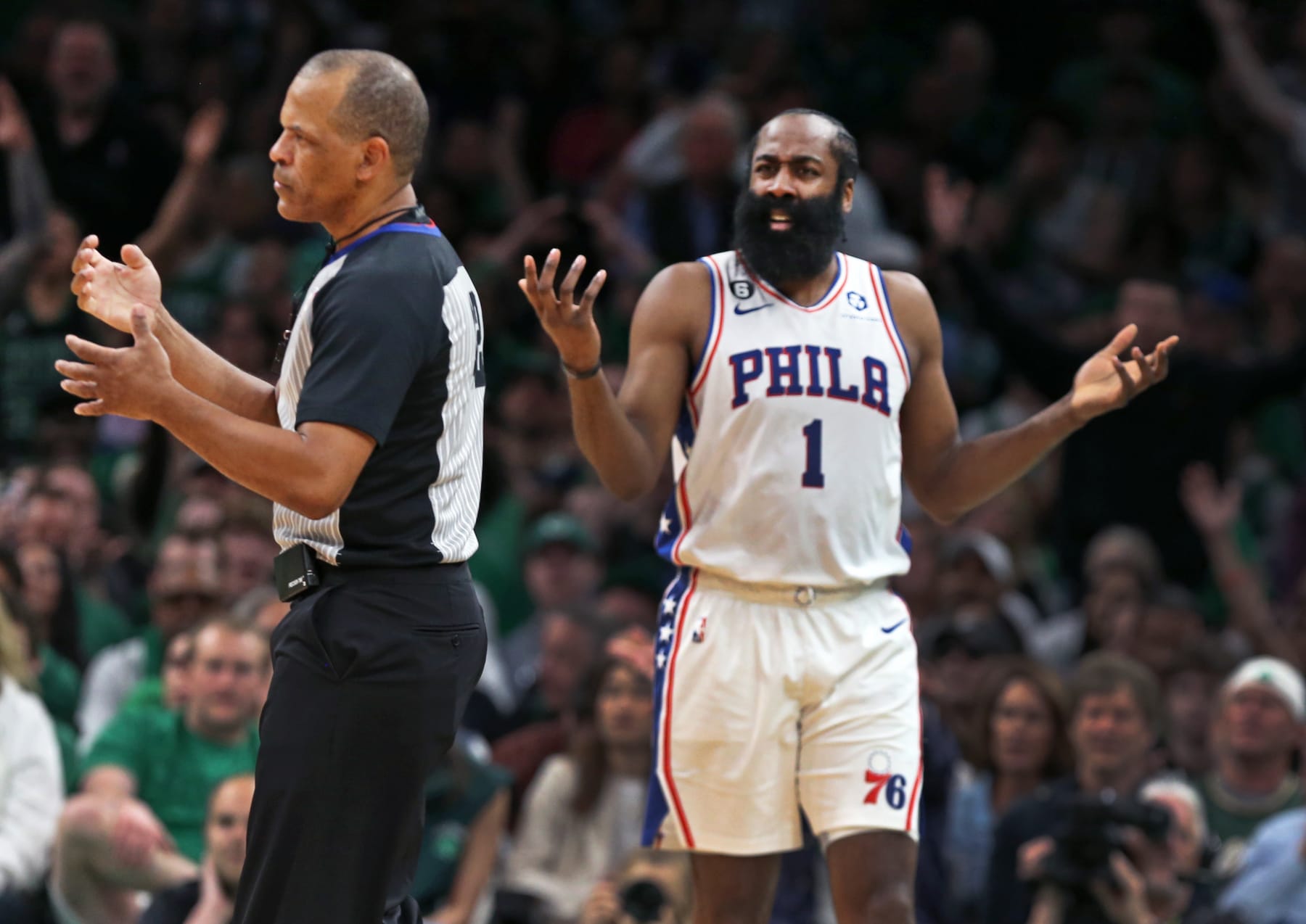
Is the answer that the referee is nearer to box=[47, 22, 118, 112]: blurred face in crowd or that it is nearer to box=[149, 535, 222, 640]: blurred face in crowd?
box=[149, 535, 222, 640]: blurred face in crowd

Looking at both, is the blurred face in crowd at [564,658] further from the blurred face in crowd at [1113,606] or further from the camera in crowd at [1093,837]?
the camera in crowd at [1093,837]

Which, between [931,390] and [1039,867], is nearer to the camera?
[931,390]

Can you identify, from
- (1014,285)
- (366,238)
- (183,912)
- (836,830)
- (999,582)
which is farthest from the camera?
(1014,285)

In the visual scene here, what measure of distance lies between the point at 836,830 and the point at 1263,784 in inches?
136

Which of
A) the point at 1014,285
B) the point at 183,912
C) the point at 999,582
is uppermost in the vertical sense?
the point at 1014,285

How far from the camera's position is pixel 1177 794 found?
7254mm

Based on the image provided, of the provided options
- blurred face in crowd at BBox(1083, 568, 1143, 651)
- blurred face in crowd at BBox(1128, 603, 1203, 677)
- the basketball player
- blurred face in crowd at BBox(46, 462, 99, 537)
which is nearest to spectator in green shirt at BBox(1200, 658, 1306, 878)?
blurred face in crowd at BBox(1128, 603, 1203, 677)

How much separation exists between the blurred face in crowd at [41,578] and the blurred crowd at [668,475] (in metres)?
0.02

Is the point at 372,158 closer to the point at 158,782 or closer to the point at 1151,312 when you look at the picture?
the point at 158,782

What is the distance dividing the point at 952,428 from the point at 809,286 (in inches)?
21.7

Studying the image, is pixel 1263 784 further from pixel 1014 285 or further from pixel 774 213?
pixel 1014 285

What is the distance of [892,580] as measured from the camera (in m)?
9.75

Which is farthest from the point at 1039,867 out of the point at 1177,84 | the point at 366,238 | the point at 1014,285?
the point at 1177,84

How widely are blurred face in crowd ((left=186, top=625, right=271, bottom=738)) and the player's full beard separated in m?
2.76
